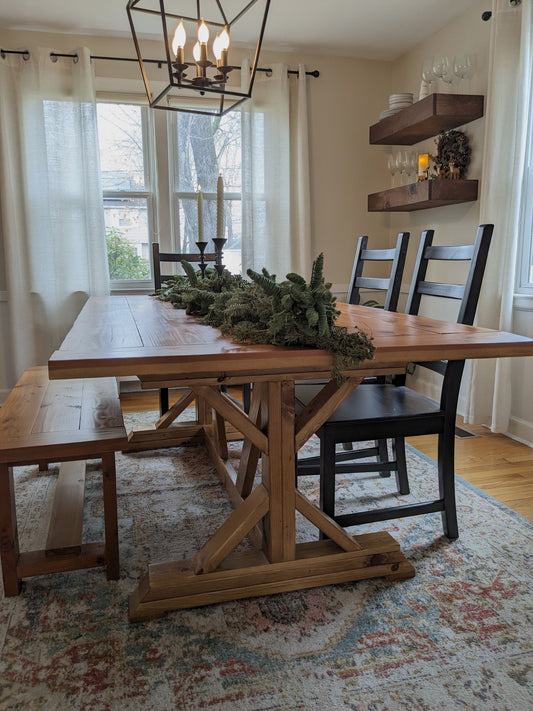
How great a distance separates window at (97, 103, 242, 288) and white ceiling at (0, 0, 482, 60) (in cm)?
56

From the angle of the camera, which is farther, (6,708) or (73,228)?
(73,228)

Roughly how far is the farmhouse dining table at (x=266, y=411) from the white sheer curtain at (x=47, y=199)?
7.16ft

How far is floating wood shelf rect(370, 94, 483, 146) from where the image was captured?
3184mm

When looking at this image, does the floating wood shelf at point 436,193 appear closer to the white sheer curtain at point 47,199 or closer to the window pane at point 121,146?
the window pane at point 121,146

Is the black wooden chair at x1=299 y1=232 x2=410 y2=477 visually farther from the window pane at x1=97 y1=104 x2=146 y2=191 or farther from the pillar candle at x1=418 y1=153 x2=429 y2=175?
the window pane at x1=97 y1=104 x2=146 y2=191

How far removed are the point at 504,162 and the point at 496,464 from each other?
157 cm

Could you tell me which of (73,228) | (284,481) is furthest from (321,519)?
(73,228)

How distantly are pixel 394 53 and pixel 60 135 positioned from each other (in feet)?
8.07

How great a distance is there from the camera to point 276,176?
4043mm

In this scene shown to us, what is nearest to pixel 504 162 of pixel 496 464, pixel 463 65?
pixel 463 65

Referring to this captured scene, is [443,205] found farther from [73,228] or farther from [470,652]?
[470,652]

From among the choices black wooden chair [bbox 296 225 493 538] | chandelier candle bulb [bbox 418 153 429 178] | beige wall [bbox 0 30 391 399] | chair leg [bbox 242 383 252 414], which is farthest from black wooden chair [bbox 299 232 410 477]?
beige wall [bbox 0 30 391 399]

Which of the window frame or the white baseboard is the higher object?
the window frame

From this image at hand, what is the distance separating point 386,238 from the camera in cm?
447
